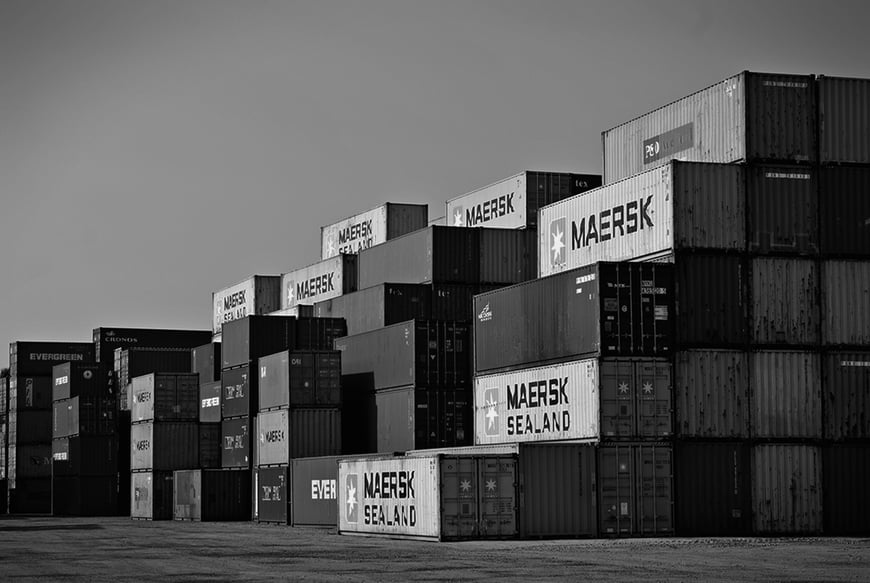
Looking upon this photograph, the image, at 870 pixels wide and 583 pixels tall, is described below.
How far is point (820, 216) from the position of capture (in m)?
43.3

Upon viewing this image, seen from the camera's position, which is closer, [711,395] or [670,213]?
[670,213]

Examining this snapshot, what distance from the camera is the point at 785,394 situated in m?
42.9

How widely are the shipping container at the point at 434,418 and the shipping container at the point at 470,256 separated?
7.39 meters

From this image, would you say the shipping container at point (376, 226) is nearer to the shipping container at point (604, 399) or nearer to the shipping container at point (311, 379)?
the shipping container at point (311, 379)

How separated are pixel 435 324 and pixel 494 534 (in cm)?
1568

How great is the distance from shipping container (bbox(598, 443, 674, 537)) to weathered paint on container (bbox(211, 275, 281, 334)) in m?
46.6

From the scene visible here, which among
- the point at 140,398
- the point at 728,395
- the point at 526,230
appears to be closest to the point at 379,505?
the point at 728,395

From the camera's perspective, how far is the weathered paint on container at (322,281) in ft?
242

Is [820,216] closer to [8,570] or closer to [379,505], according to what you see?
[379,505]

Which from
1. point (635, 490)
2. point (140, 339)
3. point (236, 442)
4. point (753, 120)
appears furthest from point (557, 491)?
point (140, 339)

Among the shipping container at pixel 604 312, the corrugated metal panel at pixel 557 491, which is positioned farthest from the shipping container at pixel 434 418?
the corrugated metal panel at pixel 557 491

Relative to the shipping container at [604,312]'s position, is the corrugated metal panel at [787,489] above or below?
below

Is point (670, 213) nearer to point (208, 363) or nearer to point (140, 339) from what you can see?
point (208, 363)

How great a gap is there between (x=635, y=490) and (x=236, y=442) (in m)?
29.7
